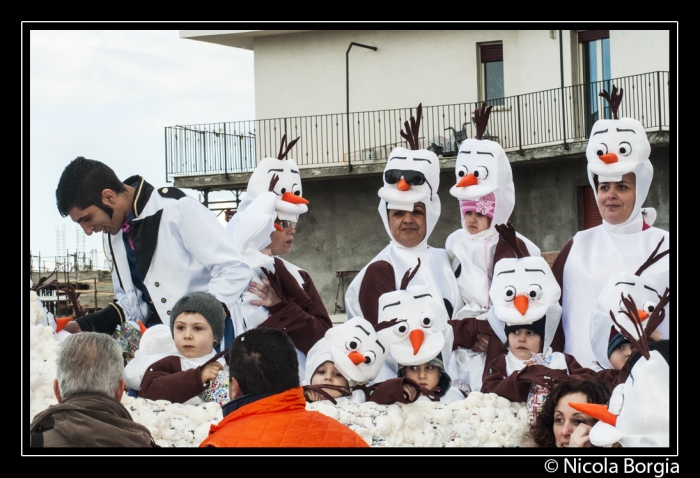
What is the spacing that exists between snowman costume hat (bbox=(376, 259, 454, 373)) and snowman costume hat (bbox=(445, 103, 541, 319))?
1.96 ft

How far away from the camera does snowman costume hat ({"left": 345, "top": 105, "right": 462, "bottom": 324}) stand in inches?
212

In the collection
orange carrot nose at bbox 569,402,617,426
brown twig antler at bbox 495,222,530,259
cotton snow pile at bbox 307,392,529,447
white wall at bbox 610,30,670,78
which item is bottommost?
cotton snow pile at bbox 307,392,529,447

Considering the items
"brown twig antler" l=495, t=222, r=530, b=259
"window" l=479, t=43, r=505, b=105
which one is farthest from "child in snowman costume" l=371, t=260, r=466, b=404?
"window" l=479, t=43, r=505, b=105

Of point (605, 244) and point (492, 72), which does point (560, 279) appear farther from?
point (492, 72)

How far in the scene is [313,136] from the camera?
36.3ft

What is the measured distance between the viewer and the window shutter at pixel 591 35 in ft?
32.9

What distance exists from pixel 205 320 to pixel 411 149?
5.05ft

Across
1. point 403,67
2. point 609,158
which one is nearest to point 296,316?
point 609,158

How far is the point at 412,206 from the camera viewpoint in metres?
5.43

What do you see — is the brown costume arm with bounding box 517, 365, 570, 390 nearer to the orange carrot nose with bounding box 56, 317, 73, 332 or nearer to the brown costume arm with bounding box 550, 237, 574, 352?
the brown costume arm with bounding box 550, 237, 574, 352

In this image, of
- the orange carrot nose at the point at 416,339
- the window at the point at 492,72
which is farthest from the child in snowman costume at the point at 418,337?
the window at the point at 492,72

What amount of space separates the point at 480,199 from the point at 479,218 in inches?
3.7

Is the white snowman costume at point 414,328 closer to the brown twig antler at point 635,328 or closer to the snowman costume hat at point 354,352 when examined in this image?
the snowman costume hat at point 354,352

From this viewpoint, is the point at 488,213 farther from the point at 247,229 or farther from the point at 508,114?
the point at 508,114
